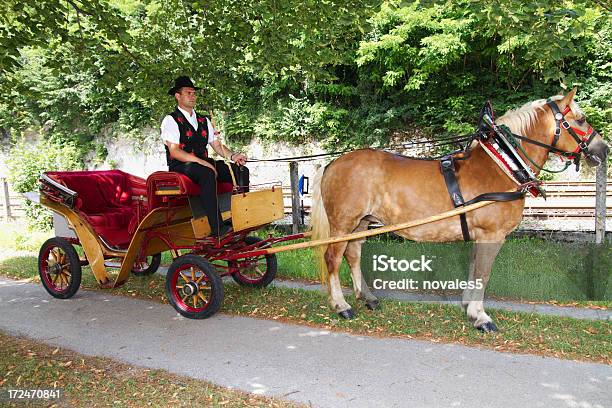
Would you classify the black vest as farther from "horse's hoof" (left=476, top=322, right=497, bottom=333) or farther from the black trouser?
"horse's hoof" (left=476, top=322, right=497, bottom=333)

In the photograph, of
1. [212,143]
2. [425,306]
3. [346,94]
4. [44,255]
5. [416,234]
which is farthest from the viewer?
[346,94]

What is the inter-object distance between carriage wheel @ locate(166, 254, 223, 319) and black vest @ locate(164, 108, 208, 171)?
1.10 meters

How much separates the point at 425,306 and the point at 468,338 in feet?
3.02

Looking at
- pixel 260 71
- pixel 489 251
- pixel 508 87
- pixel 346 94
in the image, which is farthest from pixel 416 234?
pixel 346 94

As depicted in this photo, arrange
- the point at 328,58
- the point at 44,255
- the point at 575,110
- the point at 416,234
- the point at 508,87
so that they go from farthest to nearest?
the point at 508,87 < the point at 328,58 < the point at 44,255 < the point at 416,234 < the point at 575,110

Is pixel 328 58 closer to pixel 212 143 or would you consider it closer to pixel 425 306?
pixel 212 143

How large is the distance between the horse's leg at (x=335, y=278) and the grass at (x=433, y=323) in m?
0.12

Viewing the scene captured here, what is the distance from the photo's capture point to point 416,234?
14.9 feet

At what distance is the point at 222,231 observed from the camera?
5090mm

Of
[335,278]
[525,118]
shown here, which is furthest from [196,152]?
[525,118]

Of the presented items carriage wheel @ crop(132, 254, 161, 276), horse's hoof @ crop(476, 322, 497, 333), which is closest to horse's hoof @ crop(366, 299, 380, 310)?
horse's hoof @ crop(476, 322, 497, 333)

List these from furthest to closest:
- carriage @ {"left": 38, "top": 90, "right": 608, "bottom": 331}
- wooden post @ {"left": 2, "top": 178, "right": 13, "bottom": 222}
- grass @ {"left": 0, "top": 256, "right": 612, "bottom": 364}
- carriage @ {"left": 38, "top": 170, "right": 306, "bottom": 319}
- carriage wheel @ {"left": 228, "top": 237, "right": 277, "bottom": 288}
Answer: wooden post @ {"left": 2, "top": 178, "right": 13, "bottom": 222} → carriage wheel @ {"left": 228, "top": 237, "right": 277, "bottom": 288} → carriage @ {"left": 38, "top": 170, "right": 306, "bottom": 319} → carriage @ {"left": 38, "top": 90, "right": 608, "bottom": 331} → grass @ {"left": 0, "top": 256, "right": 612, "bottom": 364}

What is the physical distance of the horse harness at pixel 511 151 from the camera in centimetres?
411

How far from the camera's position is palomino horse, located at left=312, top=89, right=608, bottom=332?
4.21 metres
